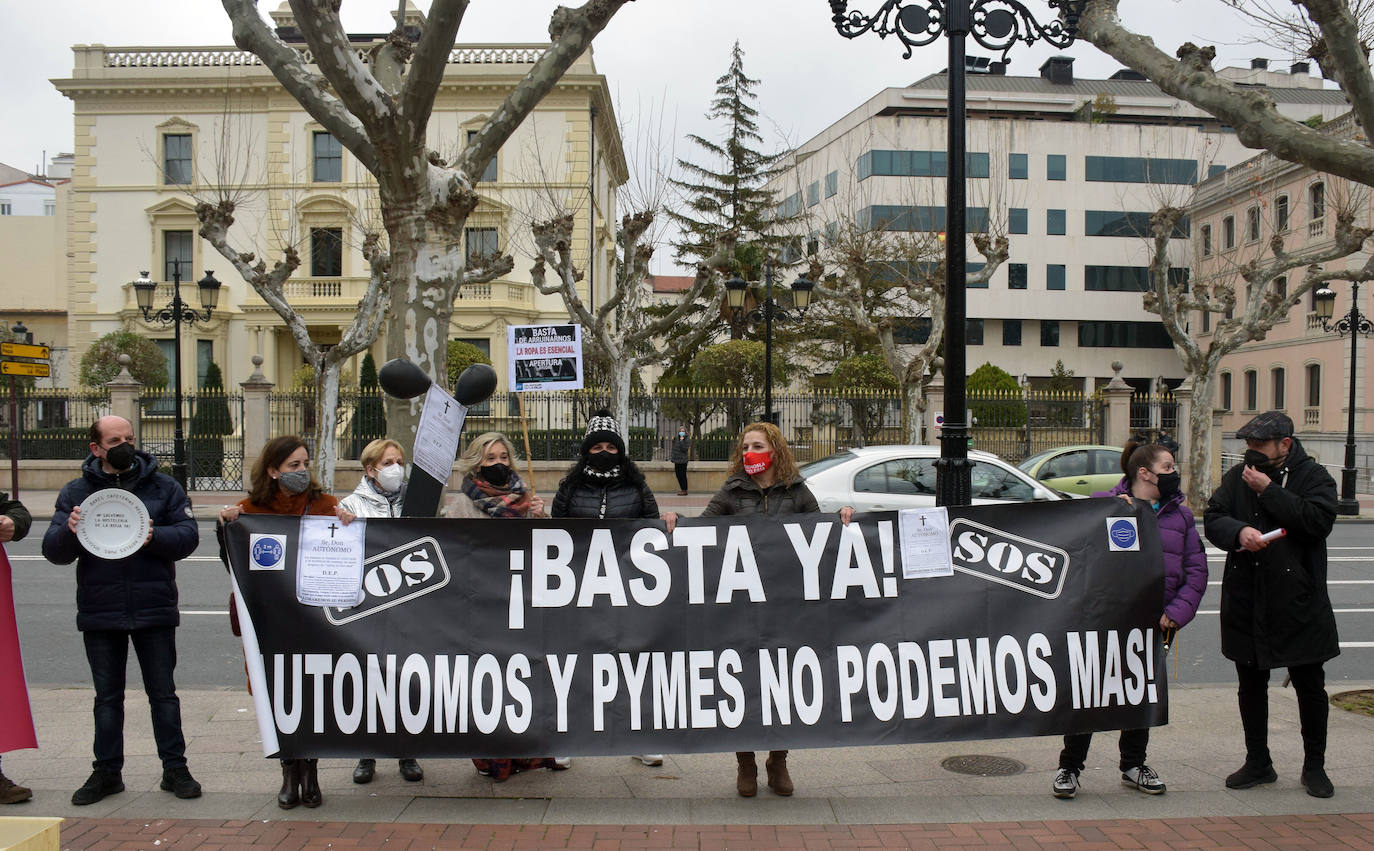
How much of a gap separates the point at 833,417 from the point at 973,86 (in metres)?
38.3

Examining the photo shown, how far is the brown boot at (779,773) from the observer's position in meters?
5.03

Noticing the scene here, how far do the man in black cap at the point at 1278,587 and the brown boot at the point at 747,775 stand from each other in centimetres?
238

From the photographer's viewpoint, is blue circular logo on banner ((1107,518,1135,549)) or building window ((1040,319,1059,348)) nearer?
blue circular logo on banner ((1107,518,1135,549))

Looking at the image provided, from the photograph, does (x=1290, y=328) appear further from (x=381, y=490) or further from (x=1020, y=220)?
(x=381, y=490)

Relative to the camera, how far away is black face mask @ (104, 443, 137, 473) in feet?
15.9

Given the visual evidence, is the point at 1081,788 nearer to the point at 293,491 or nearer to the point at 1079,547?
the point at 1079,547

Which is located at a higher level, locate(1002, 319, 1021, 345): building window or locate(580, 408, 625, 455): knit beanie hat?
locate(1002, 319, 1021, 345): building window

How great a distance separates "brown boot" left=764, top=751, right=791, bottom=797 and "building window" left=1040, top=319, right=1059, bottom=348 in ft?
173

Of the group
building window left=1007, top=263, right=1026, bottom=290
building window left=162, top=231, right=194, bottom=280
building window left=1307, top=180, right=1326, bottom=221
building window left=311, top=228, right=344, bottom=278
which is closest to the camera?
building window left=1307, top=180, right=1326, bottom=221

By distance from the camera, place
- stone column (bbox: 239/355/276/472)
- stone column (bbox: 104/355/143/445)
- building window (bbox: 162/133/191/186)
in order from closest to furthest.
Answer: stone column (bbox: 239/355/276/472), stone column (bbox: 104/355/143/445), building window (bbox: 162/133/191/186)

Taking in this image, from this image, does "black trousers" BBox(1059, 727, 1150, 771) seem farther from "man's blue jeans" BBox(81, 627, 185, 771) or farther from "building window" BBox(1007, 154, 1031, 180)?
"building window" BBox(1007, 154, 1031, 180)

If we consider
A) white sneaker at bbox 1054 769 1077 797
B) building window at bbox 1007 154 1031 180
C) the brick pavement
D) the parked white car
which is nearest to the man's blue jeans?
the brick pavement

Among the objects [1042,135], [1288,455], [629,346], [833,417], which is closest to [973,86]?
[1042,135]

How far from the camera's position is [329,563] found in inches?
191
